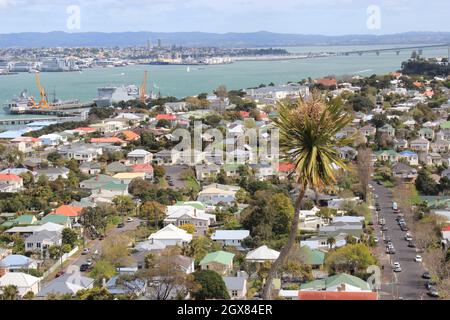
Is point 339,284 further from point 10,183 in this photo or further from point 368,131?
point 368,131

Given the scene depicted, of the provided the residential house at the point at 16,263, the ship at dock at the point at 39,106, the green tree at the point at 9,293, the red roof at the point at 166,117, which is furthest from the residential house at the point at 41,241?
the ship at dock at the point at 39,106

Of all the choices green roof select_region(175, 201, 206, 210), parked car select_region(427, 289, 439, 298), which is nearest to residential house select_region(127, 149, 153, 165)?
green roof select_region(175, 201, 206, 210)

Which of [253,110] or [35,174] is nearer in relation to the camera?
[35,174]

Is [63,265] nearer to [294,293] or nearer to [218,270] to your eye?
[218,270]

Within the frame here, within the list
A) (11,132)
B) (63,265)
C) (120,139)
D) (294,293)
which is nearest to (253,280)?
(294,293)

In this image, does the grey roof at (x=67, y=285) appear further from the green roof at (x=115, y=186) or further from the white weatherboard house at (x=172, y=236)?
the green roof at (x=115, y=186)
